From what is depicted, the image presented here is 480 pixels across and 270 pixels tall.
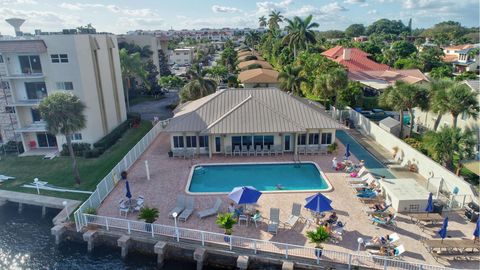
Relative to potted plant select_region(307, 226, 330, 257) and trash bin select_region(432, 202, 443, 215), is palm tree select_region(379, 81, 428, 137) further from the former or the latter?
potted plant select_region(307, 226, 330, 257)

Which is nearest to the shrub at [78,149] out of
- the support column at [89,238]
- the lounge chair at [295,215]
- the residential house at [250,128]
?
the residential house at [250,128]

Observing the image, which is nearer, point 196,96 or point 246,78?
point 196,96

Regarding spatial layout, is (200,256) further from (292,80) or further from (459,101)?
(292,80)

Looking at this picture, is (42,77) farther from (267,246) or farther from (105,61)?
(267,246)

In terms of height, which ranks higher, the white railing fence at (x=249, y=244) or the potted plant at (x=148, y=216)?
the potted plant at (x=148, y=216)

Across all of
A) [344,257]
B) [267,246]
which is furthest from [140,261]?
[344,257]

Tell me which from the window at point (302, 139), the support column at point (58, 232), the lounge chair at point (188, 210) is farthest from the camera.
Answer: the window at point (302, 139)

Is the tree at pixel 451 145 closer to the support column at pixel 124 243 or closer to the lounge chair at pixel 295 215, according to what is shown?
the lounge chair at pixel 295 215
